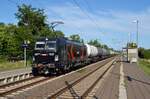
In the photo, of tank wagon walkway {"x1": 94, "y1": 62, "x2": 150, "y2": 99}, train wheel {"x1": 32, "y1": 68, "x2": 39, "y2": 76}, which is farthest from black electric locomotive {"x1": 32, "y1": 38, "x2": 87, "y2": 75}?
tank wagon walkway {"x1": 94, "y1": 62, "x2": 150, "y2": 99}

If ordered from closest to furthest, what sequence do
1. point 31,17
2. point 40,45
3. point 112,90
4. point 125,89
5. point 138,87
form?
1. point 112,90
2. point 125,89
3. point 138,87
4. point 40,45
5. point 31,17

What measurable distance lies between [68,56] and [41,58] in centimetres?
438

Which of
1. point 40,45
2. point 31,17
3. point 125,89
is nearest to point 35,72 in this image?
point 40,45

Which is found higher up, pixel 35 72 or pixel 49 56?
pixel 49 56

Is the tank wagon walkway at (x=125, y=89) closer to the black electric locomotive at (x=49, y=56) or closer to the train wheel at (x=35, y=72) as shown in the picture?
the black electric locomotive at (x=49, y=56)

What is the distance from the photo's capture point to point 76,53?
127 ft

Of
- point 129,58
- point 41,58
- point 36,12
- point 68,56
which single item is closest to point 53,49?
point 41,58

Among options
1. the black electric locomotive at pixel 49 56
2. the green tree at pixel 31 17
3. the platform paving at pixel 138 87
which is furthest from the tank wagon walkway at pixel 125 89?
the green tree at pixel 31 17

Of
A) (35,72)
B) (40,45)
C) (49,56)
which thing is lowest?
(35,72)

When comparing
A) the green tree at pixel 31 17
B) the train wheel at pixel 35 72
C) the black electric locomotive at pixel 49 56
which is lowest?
the train wheel at pixel 35 72

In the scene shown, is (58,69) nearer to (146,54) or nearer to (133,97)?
(133,97)

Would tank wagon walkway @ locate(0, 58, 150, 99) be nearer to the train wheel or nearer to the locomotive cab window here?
the train wheel

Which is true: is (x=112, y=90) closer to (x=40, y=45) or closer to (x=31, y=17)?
(x=40, y=45)

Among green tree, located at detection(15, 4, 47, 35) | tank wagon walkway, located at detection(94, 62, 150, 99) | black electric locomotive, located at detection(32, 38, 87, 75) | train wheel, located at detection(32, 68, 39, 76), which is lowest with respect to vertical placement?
tank wagon walkway, located at detection(94, 62, 150, 99)
